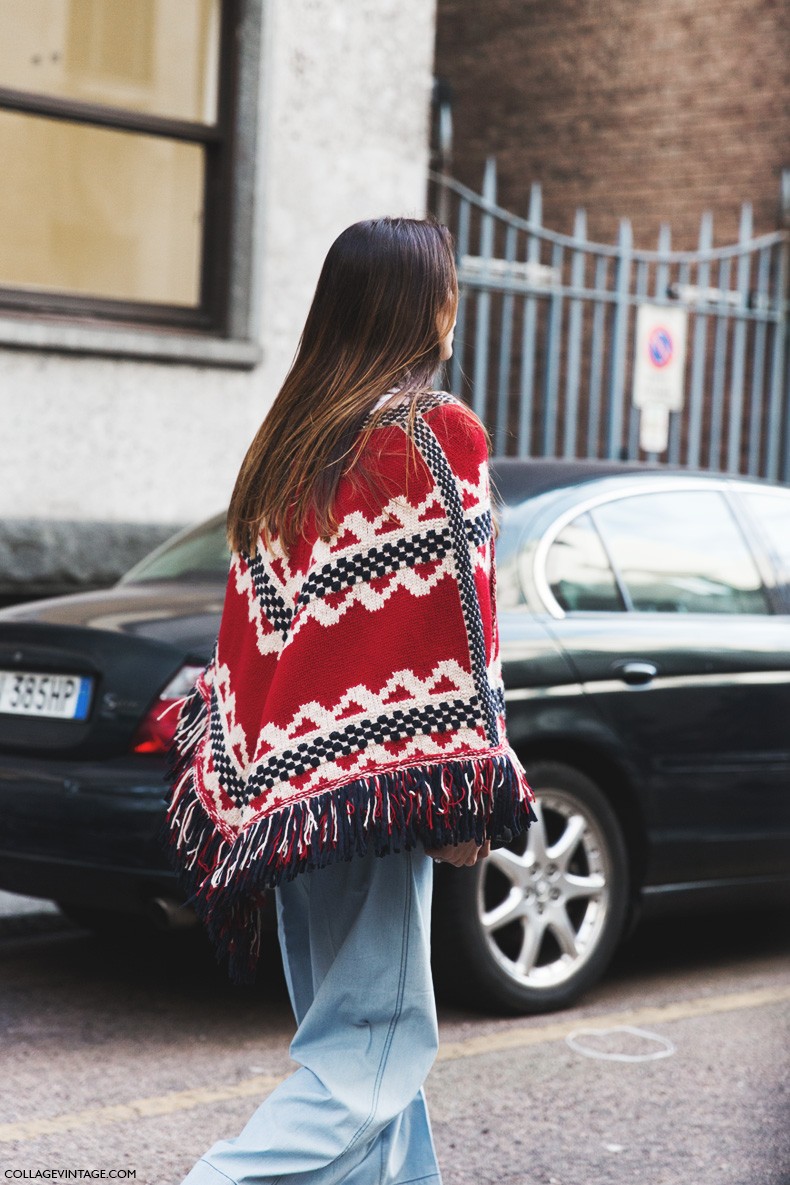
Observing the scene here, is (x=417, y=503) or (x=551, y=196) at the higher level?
(x=551, y=196)

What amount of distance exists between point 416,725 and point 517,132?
527 inches

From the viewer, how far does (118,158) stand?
29.5ft

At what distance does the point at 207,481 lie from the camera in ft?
30.0

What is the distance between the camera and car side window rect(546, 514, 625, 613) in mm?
5266

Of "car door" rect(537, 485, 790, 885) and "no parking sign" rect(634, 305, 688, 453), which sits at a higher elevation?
"no parking sign" rect(634, 305, 688, 453)

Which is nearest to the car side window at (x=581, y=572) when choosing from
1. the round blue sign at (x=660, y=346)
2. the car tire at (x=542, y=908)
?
the car tire at (x=542, y=908)

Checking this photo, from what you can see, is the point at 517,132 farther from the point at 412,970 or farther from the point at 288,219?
the point at 412,970

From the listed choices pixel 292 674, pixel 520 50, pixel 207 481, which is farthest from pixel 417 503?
pixel 520 50

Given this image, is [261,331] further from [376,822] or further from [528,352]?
[376,822]

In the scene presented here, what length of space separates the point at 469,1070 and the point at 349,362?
2366 millimetres

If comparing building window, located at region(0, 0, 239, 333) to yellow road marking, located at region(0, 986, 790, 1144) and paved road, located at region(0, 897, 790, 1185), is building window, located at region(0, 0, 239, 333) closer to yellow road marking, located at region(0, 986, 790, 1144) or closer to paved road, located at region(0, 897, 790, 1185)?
paved road, located at region(0, 897, 790, 1185)

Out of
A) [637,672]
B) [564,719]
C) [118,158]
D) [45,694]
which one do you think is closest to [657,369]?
[118,158]

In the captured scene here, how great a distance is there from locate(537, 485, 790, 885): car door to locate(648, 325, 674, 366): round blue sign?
4.76 m

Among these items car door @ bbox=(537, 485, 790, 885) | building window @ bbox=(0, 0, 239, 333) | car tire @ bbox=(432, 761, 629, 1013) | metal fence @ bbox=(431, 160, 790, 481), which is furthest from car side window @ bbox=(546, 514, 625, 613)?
building window @ bbox=(0, 0, 239, 333)
